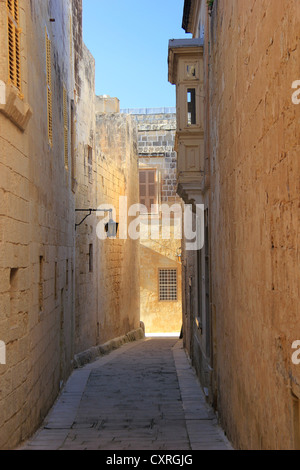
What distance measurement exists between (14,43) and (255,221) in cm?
310

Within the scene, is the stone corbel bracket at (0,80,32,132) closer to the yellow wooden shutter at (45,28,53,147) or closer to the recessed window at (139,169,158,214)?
A: the yellow wooden shutter at (45,28,53,147)

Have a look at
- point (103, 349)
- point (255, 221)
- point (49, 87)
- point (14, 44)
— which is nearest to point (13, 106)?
point (14, 44)

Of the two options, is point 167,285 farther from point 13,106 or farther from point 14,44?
point 13,106

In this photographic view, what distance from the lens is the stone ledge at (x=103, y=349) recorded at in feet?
49.0

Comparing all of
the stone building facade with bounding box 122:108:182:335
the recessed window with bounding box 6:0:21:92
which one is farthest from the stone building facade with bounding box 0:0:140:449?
the stone building facade with bounding box 122:108:182:335

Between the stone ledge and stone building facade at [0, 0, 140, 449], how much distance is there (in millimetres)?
200

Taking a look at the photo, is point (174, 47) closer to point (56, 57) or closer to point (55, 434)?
point (56, 57)

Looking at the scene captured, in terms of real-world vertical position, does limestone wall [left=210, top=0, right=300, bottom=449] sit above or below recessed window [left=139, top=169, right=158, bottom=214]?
below

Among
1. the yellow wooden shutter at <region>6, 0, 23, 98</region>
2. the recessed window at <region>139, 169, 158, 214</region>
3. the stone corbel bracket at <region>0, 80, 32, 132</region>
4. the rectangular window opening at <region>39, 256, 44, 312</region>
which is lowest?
the rectangular window opening at <region>39, 256, 44, 312</region>

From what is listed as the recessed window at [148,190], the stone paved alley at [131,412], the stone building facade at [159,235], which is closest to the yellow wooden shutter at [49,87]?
the stone paved alley at [131,412]

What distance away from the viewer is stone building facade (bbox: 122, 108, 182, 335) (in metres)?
30.1

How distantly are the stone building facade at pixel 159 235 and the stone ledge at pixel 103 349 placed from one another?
209 inches

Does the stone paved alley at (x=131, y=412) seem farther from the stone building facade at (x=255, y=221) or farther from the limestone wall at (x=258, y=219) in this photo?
the limestone wall at (x=258, y=219)

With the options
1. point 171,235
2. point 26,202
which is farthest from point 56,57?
point 171,235
